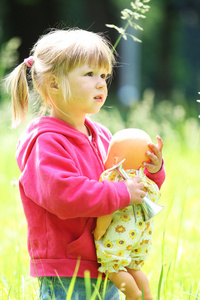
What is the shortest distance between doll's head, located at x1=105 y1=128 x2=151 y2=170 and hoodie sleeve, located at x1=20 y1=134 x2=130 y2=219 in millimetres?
118

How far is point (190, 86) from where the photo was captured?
16844 millimetres

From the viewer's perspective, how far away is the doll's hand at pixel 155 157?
6.42 ft

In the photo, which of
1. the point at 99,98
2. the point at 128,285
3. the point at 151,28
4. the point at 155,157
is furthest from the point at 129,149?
the point at 151,28

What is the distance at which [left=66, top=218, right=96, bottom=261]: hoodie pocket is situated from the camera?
1915 millimetres

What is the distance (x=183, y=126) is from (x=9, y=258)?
3393mm

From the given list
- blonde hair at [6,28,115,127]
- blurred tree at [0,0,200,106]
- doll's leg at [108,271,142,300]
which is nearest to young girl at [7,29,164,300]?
blonde hair at [6,28,115,127]

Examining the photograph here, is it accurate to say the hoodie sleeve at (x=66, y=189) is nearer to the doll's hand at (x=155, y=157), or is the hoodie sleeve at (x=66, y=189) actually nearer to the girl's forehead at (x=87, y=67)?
the doll's hand at (x=155, y=157)

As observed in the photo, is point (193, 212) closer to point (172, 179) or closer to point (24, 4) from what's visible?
point (172, 179)

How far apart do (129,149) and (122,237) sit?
0.32m

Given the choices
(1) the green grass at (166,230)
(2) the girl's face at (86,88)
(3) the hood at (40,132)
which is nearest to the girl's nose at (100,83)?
(2) the girl's face at (86,88)

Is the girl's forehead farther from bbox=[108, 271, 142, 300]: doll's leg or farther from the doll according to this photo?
bbox=[108, 271, 142, 300]: doll's leg

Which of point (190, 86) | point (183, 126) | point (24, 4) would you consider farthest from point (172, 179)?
point (24, 4)

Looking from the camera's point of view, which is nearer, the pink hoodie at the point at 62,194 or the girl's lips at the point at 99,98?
the pink hoodie at the point at 62,194

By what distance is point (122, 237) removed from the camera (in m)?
1.87
